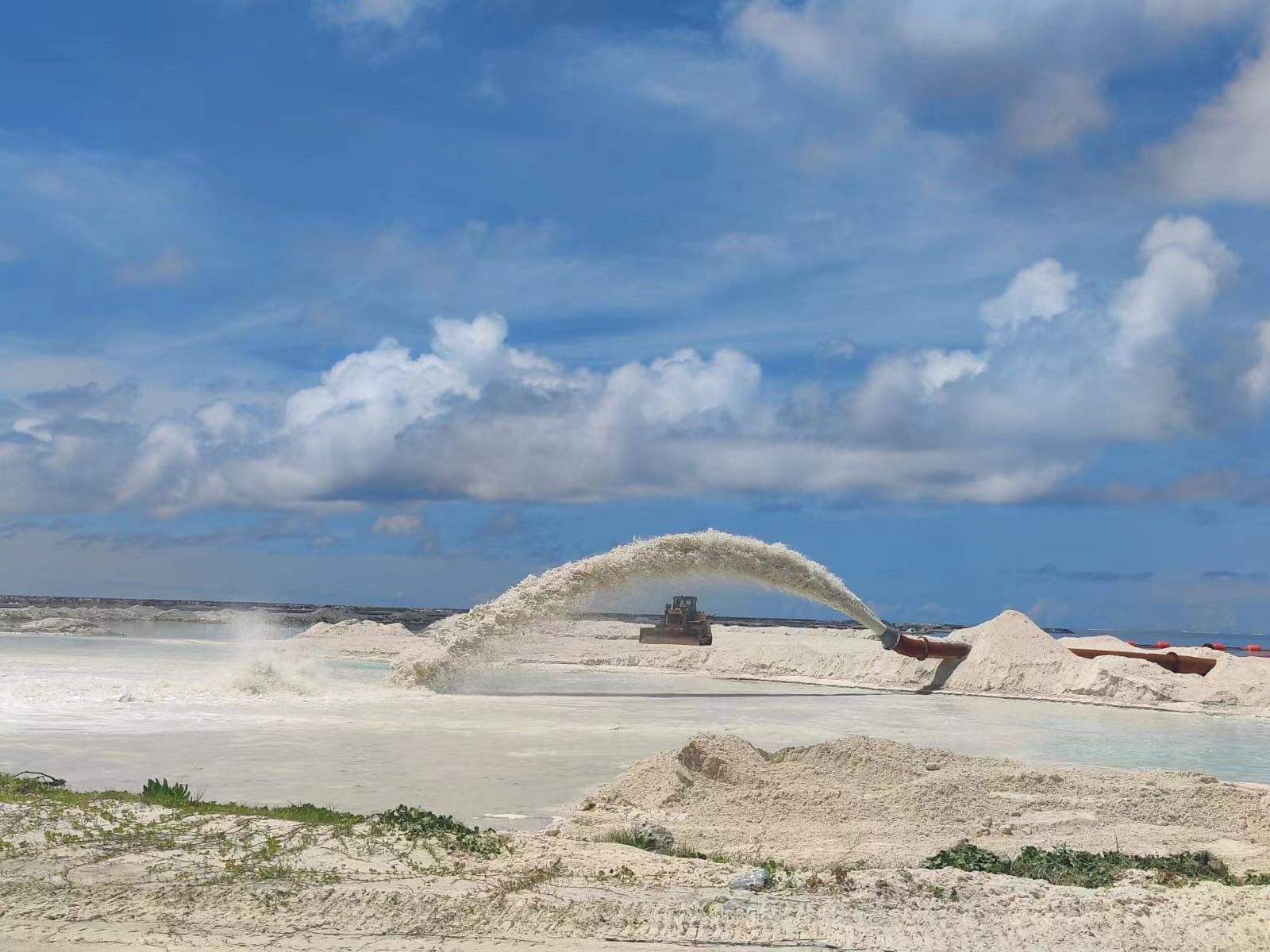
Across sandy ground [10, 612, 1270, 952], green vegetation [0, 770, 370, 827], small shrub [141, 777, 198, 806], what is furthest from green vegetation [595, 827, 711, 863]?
small shrub [141, 777, 198, 806]

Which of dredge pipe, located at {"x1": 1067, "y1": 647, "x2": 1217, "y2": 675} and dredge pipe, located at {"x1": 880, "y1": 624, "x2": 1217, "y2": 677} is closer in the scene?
dredge pipe, located at {"x1": 880, "y1": 624, "x2": 1217, "y2": 677}

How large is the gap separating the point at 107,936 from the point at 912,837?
5.52m

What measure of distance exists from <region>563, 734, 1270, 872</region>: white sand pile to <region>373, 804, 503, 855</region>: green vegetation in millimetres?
947

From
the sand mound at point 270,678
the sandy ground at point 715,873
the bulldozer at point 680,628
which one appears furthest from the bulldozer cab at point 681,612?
the sandy ground at point 715,873

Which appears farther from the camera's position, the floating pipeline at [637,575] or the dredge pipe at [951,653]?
the dredge pipe at [951,653]

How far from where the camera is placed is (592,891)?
6172 millimetres

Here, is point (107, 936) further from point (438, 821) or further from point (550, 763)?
point (550, 763)

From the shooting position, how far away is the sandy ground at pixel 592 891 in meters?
5.46

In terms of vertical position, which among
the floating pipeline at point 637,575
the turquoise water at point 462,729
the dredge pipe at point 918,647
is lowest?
the turquoise water at point 462,729

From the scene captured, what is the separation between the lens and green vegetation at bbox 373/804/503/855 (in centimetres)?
716

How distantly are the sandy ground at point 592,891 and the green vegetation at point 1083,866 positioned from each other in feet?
0.70

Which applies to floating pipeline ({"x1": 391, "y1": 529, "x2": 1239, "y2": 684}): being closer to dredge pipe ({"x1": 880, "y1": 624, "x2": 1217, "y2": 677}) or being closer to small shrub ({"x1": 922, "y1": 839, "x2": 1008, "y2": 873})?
dredge pipe ({"x1": 880, "y1": 624, "x2": 1217, "y2": 677})

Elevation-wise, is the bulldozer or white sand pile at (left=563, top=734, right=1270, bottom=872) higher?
the bulldozer

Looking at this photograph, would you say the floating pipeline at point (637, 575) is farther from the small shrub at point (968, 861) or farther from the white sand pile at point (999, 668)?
the small shrub at point (968, 861)
